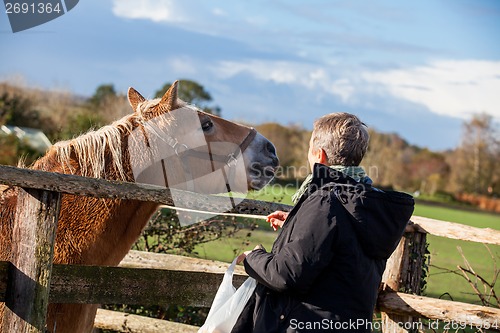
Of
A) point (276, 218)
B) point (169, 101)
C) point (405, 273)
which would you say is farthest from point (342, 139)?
point (405, 273)

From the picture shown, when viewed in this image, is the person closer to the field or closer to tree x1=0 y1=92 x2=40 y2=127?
the field

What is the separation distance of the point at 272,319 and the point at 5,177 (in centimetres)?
141

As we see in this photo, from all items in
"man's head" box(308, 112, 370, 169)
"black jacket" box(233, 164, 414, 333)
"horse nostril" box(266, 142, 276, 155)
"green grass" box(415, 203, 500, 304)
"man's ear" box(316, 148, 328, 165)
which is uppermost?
"man's head" box(308, 112, 370, 169)

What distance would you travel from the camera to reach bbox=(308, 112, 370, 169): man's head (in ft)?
8.63

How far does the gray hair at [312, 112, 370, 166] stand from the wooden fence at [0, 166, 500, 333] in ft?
3.42

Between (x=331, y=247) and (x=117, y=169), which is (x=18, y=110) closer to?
(x=117, y=169)

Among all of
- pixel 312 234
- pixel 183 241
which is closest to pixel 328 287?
pixel 312 234

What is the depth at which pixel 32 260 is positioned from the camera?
2939 mm

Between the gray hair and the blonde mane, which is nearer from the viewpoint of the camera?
the gray hair

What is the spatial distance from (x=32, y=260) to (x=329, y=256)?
1504mm

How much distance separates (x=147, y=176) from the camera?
12.3 feet

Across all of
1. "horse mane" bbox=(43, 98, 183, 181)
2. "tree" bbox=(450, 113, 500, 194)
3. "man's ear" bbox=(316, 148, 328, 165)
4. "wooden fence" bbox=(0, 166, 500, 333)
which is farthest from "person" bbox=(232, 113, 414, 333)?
"tree" bbox=(450, 113, 500, 194)

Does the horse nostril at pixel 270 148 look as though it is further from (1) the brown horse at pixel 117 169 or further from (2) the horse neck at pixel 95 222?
(2) the horse neck at pixel 95 222

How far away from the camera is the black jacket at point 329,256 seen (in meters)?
2.48
